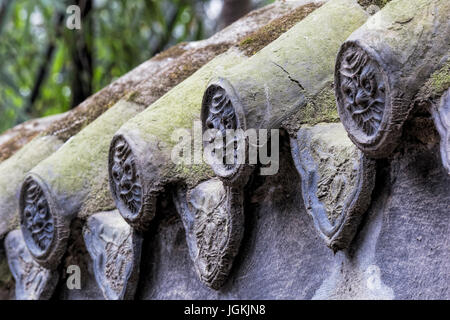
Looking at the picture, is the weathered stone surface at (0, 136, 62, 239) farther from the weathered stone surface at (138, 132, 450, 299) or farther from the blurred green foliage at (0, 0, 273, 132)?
the blurred green foliage at (0, 0, 273, 132)

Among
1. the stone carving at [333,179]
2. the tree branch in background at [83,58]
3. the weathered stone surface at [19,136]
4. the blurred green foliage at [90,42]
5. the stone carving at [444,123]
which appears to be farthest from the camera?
the blurred green foliage at [90,42]

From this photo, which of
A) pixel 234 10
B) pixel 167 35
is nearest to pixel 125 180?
pixel 234 10

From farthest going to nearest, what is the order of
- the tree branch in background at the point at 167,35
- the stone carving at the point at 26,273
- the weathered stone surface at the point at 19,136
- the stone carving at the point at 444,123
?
the tree branch in background at the point at 167,35 < the weathered stone surface at the point at 19,136 < the stone carving at the point at 26,273 < the stone carving at the point at 444,123

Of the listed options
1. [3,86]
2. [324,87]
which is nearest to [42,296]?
[324,87]

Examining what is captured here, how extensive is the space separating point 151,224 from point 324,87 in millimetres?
426

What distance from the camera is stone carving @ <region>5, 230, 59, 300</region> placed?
1578mm

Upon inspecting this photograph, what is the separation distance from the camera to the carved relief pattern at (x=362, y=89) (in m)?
0.92

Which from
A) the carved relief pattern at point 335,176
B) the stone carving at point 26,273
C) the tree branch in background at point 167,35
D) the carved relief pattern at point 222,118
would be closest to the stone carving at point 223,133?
the carved relief pattern at point 222,118

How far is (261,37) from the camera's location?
1.47 metres

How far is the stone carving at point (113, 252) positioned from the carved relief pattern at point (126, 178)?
95mm

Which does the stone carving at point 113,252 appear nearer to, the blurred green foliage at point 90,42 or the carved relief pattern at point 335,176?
the carved relief pattern at point 335,176

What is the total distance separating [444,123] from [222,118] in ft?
1.16

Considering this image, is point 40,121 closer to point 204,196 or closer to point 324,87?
point 204,196

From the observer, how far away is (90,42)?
13.2 ft
